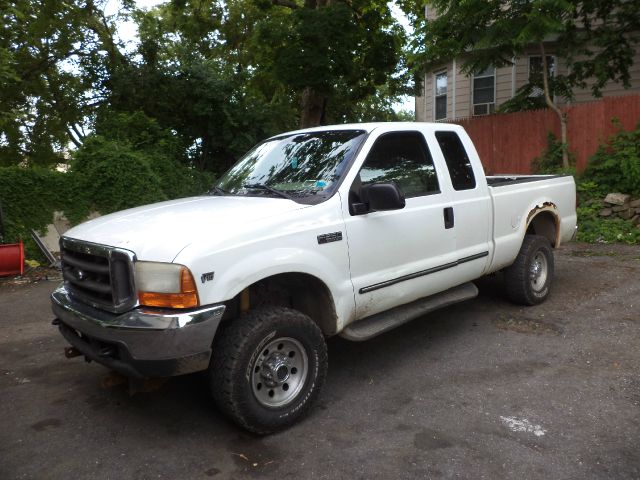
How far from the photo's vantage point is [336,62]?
46.1 feet

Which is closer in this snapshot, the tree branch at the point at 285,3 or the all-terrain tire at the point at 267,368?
the all-terrain tire at the point at 267,368

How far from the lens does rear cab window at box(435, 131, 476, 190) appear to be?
15.7 ft

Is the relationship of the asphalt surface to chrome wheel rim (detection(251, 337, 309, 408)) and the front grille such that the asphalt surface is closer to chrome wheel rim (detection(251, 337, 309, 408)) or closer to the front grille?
chrome wheel rim (detection(251, 337, 309, 408))

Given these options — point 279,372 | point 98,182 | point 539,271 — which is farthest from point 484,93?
point 279,372

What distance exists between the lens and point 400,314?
426 cm

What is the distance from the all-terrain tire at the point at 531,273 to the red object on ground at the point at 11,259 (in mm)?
7150

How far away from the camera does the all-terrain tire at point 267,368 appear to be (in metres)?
3.12

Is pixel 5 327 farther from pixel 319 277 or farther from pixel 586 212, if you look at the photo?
pixel 586 212

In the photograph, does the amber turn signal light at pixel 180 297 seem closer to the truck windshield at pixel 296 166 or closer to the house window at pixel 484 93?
the truck windshield at pixel 296 166

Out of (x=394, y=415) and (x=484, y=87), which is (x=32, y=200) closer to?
Result: (x=394, y=415)

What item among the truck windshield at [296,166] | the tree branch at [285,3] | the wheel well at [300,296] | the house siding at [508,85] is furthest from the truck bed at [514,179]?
the tree branch at [285,3]

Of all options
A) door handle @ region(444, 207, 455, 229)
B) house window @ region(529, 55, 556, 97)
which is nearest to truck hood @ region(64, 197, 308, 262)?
door handle @ region(444, 207, 455, 229)

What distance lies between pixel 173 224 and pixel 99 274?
538 mm


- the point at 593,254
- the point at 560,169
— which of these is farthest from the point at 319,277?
the point at 560,169
